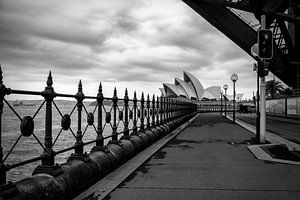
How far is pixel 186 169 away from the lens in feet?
21.8

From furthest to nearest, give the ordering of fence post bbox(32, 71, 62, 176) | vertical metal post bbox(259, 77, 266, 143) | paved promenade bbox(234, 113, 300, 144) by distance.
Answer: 1. paved promenade bbox(234, 113, 300, 144)
2. vertical metal post bbox(259, 77, 266, 143)
3. fence post bbox(32, 71, 62, 176)

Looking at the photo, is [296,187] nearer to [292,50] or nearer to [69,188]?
[69,188]

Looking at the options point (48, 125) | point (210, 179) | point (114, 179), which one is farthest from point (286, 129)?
point (48, 125)

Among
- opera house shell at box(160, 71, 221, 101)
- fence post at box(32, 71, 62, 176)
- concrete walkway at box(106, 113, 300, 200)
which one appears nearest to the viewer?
fence post at box(32, 71, 62, 176)

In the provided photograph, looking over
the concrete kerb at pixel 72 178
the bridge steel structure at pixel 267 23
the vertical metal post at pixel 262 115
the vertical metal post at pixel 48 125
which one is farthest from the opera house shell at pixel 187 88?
the vertical metal post at pixel 48 125

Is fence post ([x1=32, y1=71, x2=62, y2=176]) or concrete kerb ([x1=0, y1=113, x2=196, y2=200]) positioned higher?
fence post ([x1=32, y1=71, x2=62, y2=176])

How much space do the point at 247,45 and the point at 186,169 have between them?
28.0 metres

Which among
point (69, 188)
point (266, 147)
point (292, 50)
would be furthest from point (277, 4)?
point (69, 188)

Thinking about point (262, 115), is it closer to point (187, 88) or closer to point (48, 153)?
point (48, 153)

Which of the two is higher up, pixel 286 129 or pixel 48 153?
pixel 48 153

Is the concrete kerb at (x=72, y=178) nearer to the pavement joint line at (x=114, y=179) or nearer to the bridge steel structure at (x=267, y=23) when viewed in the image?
the pavement joint line at (x=114, y=179)

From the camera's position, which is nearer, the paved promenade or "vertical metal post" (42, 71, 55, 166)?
"vertical metal post" (42, 71, 55, 166)

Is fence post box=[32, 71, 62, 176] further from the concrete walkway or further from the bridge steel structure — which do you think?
the bridge steel structure

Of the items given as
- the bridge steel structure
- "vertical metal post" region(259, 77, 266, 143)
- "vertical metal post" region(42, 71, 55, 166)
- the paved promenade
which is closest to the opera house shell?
the bridge steel structure
